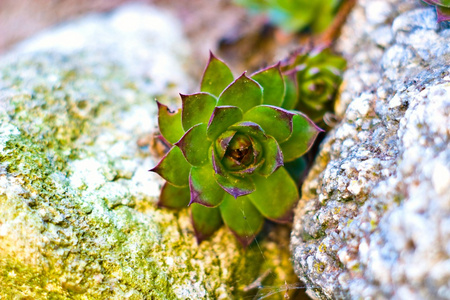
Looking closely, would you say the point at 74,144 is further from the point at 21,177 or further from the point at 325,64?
the point at 325,64

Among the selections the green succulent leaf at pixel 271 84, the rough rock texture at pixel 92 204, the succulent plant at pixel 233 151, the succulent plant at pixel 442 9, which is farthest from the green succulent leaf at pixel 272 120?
the succulent plant at pixel 442 9

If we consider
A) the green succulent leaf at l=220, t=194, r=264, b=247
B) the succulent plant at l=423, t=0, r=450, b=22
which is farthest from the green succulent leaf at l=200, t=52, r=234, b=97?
the succulent plant at l=423, t=0, r=450, b=22

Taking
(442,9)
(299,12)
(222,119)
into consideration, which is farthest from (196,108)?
(299,12)

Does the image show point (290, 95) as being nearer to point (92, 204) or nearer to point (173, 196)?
point (173, 196)

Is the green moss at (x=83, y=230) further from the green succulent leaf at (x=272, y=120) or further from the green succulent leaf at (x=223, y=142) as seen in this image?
the green succulent leaf at (x=272, y=120)

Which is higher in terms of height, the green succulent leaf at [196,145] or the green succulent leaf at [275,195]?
the green succulent leaf at [196,145]

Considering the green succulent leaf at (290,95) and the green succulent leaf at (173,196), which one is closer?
the green succulent leaf at (173,196)

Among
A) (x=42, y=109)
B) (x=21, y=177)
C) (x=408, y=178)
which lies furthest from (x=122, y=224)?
(x=408, y=178)
